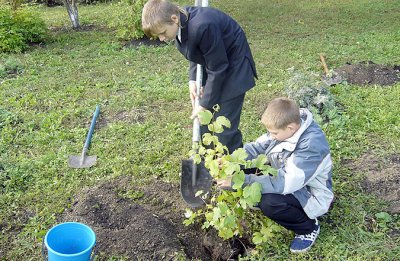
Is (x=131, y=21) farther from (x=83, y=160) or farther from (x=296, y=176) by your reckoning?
(x=296, y=176)

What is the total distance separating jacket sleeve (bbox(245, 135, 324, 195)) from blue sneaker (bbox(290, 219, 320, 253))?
16.4 inches

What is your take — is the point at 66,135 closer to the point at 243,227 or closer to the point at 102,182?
the point at 102,182

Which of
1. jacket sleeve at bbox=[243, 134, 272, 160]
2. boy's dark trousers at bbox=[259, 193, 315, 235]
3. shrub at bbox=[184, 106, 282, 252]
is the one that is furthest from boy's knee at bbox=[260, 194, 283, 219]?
jacket sleeve at bbox=[243, 134, 272, 160]

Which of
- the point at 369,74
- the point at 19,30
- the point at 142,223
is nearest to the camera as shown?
the point at 142,223

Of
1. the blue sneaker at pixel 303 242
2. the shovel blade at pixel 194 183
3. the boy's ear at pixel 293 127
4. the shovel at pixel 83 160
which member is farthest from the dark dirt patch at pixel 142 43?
the blue sneaker at pixel 303 242

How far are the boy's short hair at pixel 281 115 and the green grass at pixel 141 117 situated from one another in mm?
898

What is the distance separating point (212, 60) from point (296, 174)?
0.99 meters

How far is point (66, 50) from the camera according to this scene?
305 inches

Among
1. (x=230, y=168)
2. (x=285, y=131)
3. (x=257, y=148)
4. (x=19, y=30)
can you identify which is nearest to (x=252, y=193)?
(x=230, y=168)

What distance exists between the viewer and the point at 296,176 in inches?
112

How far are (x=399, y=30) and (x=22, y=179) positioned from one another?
24.2 ft

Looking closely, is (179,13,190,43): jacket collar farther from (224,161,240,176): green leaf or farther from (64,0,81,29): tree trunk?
(64,0,81,29): tree trunk

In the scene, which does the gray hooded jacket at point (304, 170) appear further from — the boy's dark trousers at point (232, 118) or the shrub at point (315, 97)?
the shrub at point (315, 97)

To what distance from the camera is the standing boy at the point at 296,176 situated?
285 centimetres
